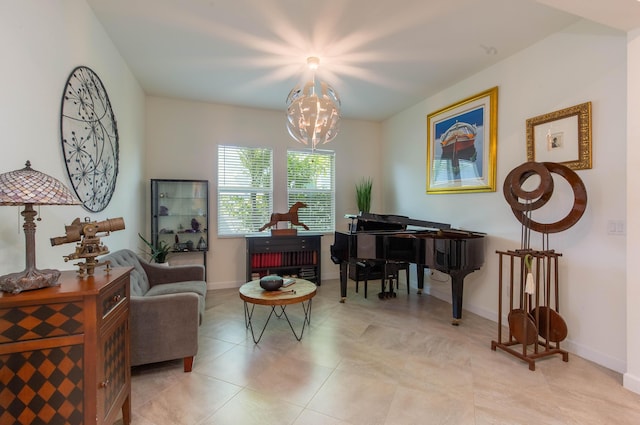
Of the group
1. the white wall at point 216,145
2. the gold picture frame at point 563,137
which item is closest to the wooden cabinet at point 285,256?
the white wall at point 216,145

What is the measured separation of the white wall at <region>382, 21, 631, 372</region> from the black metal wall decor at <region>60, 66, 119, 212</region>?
4135mm

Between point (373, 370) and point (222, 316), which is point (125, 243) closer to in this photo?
point (222, 316)

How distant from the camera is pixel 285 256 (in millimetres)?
4910

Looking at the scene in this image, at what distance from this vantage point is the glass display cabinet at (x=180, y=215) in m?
4.39

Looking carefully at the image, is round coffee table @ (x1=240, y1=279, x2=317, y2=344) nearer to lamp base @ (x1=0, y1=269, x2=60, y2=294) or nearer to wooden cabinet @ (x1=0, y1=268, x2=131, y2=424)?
wooden cabinet @ (x1=0, y1=268, x2=131, y2=424)

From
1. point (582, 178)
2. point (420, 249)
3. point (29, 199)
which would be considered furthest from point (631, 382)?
point (29, 199)

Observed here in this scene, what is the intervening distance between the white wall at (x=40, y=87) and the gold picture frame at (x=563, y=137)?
412 centimetres

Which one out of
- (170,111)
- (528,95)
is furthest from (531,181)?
(170,111)

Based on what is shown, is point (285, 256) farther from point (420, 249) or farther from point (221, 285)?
point (420, 249)

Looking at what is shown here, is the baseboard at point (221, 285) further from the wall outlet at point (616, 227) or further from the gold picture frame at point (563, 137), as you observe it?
the wall outlet at point (616, 227)

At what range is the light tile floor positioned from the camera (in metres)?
1.92

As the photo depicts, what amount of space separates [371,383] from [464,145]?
3.14 meters

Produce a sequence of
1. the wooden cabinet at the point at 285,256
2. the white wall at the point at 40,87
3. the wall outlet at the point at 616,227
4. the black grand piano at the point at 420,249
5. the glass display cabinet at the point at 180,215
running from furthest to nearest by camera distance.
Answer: the wooden cabinet at the point at 285,256
the glass display cabinet at the point at 180,215
the black grand piano at the point at 420,249
the wall outlet at the point at 616,227
the white wall at the point at 40,87

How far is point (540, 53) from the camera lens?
3023 millimetres
